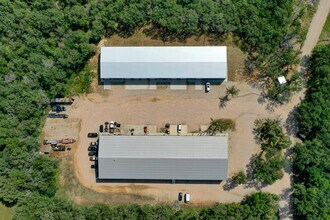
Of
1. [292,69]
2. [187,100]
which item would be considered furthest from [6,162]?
[292,69]

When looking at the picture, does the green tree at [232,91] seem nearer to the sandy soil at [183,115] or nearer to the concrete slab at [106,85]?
the sandy soil at [183,115]

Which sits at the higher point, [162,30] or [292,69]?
[162,30]

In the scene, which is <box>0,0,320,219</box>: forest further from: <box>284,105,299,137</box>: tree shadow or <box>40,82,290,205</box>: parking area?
<box>40,82,290,205</box>: parking area

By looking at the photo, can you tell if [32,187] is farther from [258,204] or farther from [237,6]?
[237,6]

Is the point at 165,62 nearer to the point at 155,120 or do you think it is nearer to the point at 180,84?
the point at 180,84

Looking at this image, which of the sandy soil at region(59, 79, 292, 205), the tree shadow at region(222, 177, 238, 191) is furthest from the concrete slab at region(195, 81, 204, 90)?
the tree shadow at region(222, 177, 238, 191)

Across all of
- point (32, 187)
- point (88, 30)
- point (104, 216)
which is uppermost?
point (88, 30)
